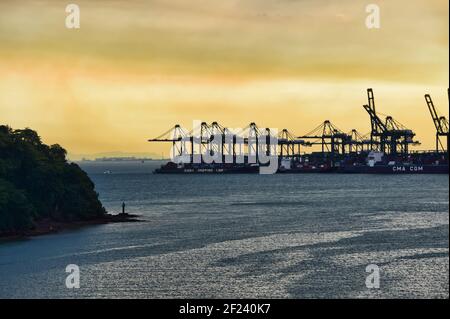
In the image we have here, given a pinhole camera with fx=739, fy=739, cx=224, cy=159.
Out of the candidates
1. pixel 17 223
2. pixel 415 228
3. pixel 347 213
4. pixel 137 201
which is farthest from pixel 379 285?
pixel 137 201

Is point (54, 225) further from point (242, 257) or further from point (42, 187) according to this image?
point (242, 257)

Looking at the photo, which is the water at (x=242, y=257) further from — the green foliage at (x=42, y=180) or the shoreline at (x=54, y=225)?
the green foliage at (x=42, y=180)

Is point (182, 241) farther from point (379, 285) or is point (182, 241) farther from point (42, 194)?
point (379, 285)

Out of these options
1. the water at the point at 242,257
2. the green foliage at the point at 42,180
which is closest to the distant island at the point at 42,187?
the green foliage at the point at 42,180

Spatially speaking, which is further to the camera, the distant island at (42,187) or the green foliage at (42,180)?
the green foliage at (42,180)

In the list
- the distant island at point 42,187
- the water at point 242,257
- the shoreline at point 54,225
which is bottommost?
the water at point 242,257

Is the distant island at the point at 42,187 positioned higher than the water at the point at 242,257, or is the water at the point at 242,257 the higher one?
the distant island at the point at 42,187

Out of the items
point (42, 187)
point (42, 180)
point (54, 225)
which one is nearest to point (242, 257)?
point (54, 225)

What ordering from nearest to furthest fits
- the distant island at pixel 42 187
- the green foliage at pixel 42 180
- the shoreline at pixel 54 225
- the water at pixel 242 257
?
the water at pixel 242 257
the shoreline at pixel 54 225
the distant island at pixel 42 187
the green foliage at pixel 42 180
